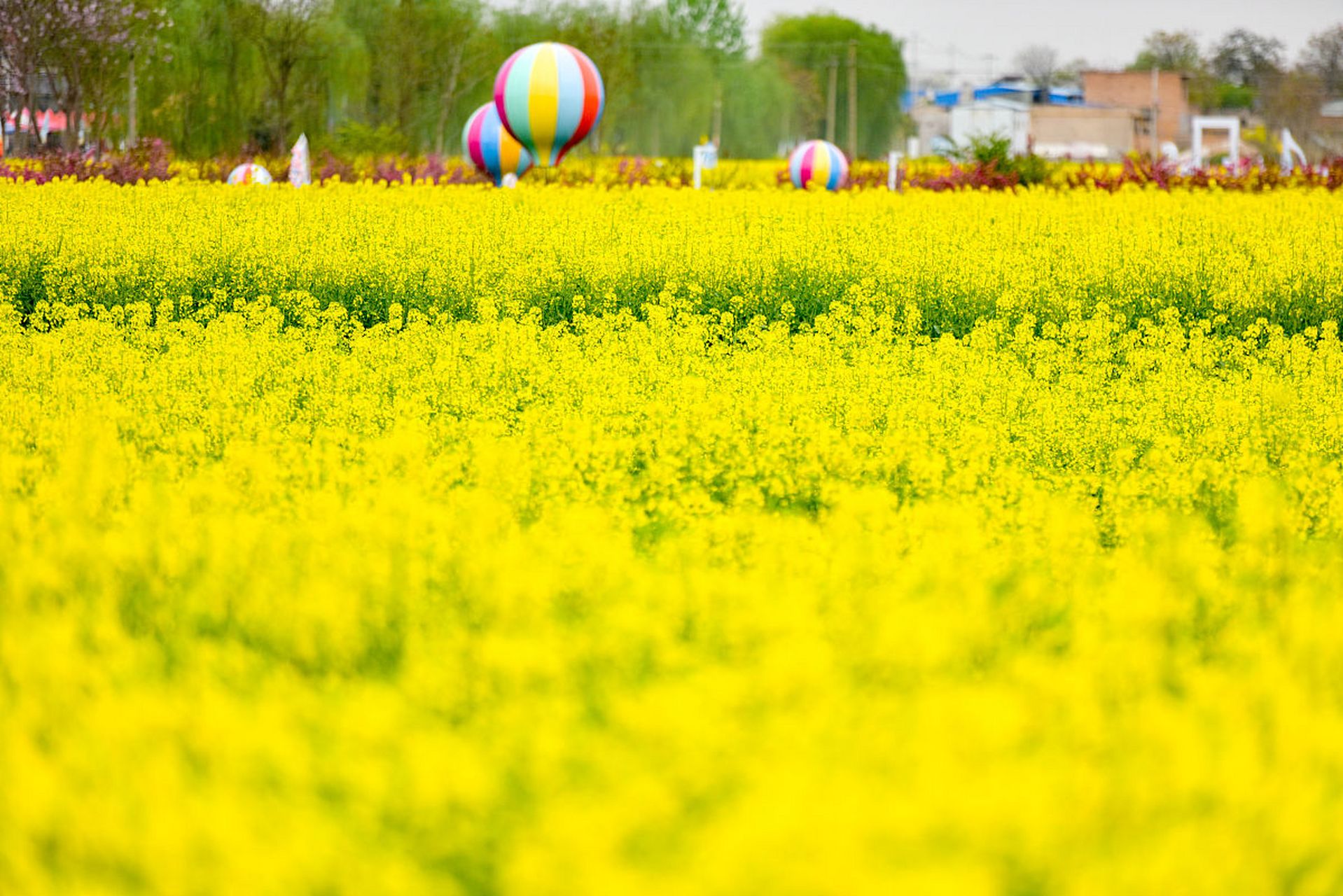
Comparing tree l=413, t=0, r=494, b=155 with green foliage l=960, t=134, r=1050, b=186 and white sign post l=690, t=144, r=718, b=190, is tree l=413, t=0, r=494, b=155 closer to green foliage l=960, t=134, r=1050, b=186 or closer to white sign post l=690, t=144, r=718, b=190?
white sign post l=690, t=144, r=718, b=190

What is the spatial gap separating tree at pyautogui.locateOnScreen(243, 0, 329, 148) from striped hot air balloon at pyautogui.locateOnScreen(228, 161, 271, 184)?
26.1 feet

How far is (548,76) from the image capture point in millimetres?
20281

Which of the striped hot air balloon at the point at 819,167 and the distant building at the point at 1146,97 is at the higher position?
the distant building at the point at 1146,97

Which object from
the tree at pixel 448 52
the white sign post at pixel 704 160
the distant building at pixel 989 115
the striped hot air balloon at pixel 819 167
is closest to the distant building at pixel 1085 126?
the distant building at pixel 989 115

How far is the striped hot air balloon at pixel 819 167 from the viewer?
2638cm

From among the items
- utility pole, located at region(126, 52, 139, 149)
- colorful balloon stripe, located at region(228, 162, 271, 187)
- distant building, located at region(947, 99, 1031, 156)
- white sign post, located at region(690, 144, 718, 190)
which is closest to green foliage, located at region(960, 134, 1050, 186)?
white sign post, located at region(690, 144, 718, 190)

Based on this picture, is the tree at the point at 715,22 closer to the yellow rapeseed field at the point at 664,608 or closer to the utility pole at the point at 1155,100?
the utility pole at the point at 1155,100

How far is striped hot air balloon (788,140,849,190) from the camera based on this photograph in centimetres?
2638

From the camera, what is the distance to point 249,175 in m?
20.8

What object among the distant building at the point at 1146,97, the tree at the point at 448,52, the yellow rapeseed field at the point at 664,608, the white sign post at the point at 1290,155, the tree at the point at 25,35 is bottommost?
the yellow rapeseed field at the point at 664,608

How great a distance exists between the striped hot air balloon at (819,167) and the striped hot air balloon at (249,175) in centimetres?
930

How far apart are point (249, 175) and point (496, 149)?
12.0 feet

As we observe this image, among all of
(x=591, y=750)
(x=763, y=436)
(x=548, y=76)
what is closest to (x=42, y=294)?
(x=763, y=436)

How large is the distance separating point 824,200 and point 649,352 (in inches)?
336
